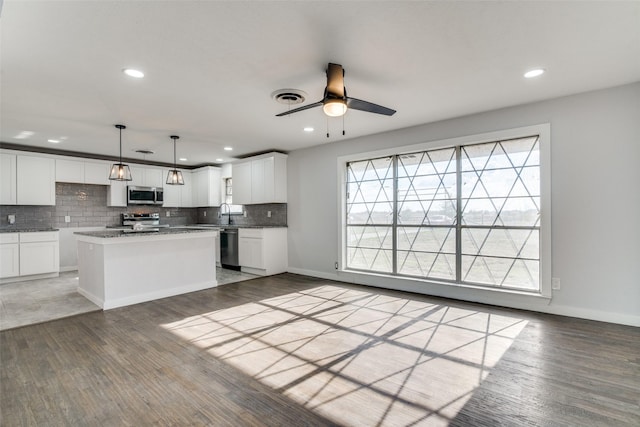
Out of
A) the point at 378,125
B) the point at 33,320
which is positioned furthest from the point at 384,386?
the point at 33,320

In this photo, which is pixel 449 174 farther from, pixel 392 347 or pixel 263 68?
pixel 263 68

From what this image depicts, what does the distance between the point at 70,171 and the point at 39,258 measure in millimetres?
1732

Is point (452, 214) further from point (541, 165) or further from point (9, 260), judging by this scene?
point (9, 260)

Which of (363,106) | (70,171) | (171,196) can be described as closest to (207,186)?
(171,196)

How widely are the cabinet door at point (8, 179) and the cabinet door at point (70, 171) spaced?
2.02ft

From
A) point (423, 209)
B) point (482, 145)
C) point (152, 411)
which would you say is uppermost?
point (482, 145)

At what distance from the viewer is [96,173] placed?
21.1ft

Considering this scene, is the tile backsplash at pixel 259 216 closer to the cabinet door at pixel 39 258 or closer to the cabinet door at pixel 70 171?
the cabinet door at pixel 70 171

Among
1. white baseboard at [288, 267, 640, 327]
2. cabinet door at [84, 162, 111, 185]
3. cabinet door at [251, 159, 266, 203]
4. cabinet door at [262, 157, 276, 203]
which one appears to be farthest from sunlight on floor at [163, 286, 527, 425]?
cabinet door at [84, 162, 111, 185]

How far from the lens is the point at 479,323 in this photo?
3.29 m

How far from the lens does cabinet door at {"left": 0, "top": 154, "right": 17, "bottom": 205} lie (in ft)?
17.6

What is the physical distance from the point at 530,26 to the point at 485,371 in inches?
98.4

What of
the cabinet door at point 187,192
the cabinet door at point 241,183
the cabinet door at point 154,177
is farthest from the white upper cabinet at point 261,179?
the cabinet door at point 154,177

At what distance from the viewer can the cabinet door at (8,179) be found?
5371mm
